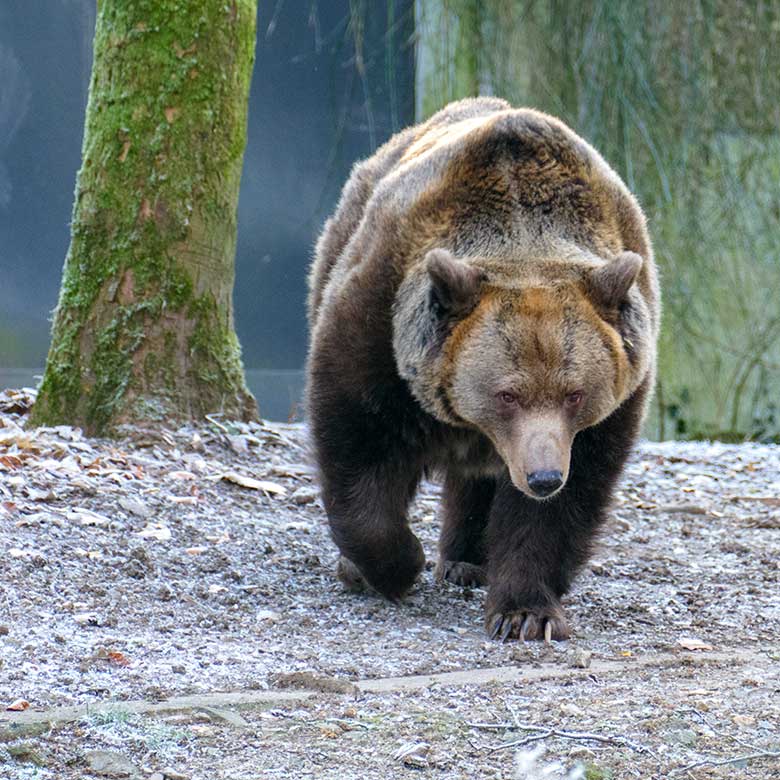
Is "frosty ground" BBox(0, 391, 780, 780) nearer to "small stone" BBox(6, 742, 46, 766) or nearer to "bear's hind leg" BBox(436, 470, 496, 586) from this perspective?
"small stone" BBox(6, 742, 46, 766)

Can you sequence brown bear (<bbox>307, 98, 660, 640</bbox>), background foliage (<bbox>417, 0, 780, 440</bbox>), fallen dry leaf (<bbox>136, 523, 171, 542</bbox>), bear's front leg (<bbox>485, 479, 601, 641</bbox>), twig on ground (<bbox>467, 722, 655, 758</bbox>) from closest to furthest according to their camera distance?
twig on ground (<bbox>467, 722, 655, 758</bbox>) < brown bear (<bbox>307, 98, 660, 640</bbox>) < bear's front leg (<bbox>485, 479, 601, 641</bbox>) < fallen dry leaf (<bbox>136, 523, 171, 542</bbox>) < background foliage (<bbox>417, 0, 780, 440</bbox>)

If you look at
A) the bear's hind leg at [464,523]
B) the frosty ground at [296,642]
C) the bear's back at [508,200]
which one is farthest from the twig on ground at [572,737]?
the bear's hind leg at [464,523]

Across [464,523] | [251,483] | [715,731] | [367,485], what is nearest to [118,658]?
[367,485]

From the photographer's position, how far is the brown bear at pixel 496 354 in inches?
142

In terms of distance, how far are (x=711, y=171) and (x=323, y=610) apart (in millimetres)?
6542

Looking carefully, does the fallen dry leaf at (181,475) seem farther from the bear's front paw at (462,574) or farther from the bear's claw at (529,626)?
the bear's claw at (529,626)

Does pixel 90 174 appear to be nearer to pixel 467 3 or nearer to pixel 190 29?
pixel 190 29

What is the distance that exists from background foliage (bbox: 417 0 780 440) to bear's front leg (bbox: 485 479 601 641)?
17.7 feet

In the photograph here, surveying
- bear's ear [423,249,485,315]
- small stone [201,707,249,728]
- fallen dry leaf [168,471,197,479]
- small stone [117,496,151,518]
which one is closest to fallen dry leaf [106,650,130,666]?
small stone [201,707,249,728]

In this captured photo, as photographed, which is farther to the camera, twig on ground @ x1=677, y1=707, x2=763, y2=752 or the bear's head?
the bear's head

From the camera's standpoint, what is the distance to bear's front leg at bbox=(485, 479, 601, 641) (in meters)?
4.04

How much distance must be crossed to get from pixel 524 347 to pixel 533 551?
846 millimetres

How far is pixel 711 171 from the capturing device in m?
9.60

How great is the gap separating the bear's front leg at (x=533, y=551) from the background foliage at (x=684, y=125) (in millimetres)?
5385
